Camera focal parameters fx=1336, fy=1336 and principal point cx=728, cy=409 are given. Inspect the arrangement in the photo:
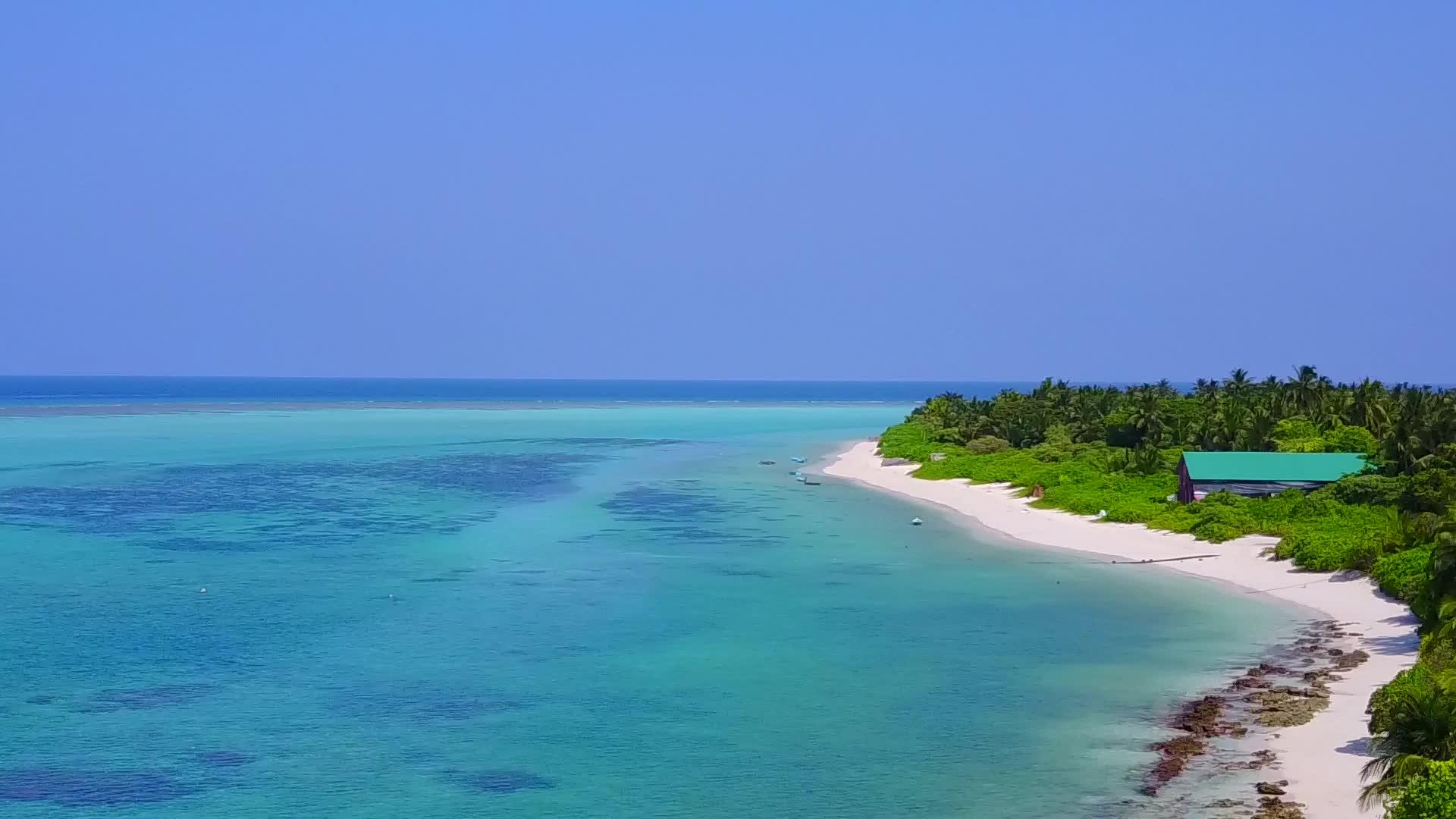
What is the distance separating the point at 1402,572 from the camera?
4081 cm

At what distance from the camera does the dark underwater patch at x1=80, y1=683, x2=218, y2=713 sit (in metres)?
31.0

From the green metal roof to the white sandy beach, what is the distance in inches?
180

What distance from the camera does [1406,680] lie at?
26.6 meters

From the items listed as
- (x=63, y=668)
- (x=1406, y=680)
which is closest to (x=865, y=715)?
(x=1406, y=680)

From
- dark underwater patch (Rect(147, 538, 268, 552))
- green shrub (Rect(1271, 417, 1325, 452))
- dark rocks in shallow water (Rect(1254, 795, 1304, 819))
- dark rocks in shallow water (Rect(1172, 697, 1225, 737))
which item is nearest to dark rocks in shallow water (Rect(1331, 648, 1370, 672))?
dark rocks in shallow water (Rect(1172, 697, 1225, 737))

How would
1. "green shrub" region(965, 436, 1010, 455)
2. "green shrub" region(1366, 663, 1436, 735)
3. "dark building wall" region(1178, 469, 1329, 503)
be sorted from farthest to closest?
"green shrub" region(965, 436, 1010, 455)
"dark building wall" region(1178, 469, 1329, 503)
"green shrub" region(1366, 663, 1436, 735)

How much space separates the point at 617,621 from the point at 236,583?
15855 millimetres

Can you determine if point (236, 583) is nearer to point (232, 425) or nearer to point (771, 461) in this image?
point (771, 461)

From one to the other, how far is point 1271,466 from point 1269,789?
41312mm

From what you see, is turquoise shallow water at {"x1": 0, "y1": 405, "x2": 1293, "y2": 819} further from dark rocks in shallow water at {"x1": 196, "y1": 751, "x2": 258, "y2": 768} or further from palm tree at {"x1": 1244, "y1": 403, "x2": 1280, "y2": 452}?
palm tree at {"x1": 1244, "y1": 403, "x2": 1280, "y2": 452}

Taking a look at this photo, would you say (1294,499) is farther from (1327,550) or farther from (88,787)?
(88,787)

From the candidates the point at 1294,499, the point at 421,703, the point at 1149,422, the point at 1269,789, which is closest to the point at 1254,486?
the point at 1294,499

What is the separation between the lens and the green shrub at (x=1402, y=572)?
39.2 m

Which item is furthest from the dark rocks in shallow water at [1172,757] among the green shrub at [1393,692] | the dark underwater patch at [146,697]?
the dark underwater patch at [146,697]
